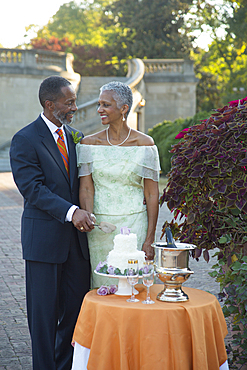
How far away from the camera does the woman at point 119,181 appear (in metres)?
3.47

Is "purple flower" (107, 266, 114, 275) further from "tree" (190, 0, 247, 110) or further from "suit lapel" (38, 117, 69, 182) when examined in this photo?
"tree" (190, 0, 247, 110)

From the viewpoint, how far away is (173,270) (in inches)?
106

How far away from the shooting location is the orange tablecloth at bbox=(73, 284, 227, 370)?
2514 millimetres

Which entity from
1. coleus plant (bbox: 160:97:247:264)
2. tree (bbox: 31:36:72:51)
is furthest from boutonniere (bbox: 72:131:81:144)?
tree (bbox: 31:36:72:51)

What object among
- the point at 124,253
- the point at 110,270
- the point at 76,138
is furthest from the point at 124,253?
the point at 76,138

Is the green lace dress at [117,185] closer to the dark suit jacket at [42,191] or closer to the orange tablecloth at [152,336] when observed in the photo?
the dark suit jacket at [42,191]

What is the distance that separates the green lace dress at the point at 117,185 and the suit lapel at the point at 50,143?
192mm

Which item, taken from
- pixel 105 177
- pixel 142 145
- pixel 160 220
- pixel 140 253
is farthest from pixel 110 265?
pixel 160 220

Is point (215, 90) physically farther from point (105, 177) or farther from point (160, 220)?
point (105, 177)

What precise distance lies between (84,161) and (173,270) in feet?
4.08

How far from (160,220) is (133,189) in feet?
24.6

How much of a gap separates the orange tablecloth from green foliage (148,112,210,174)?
12280 millimetres

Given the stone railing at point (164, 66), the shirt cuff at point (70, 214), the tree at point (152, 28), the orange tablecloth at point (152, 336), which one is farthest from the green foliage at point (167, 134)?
the tree at point (152, 28)

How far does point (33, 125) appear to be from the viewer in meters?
3.38
